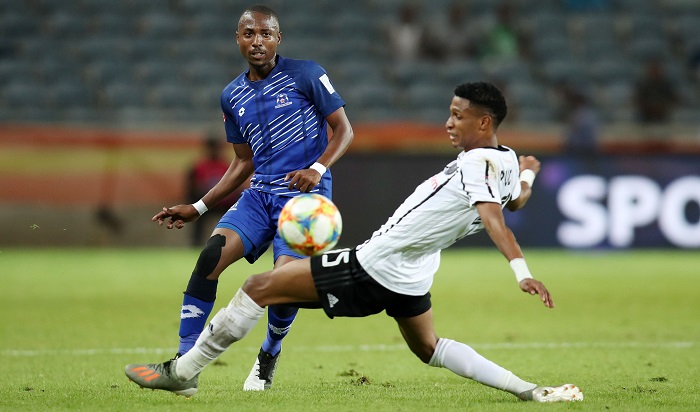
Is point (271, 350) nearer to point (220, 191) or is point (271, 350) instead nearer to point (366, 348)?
point (220, 191)

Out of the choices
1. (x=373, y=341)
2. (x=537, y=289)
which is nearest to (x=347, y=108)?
(x=373, y=341)

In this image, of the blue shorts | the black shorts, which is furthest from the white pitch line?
the black shorts

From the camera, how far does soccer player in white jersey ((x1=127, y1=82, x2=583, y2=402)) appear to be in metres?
5.36

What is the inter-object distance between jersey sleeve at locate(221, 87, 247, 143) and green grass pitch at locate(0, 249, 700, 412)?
4.88 ft

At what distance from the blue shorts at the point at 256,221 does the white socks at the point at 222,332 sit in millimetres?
772

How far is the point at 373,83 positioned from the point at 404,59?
85 cm

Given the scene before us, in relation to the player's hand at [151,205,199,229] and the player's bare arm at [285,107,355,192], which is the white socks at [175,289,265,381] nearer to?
the player's bare arm at [285,107,355,192]

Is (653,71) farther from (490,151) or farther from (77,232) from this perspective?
(490,151)

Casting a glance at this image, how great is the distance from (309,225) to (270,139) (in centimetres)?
112

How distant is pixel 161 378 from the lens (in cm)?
555

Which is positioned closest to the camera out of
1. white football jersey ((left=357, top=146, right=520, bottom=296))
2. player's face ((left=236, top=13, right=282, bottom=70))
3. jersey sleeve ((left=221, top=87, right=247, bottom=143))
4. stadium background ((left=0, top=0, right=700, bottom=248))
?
white football jersey ((left=357, top=146, right=520, bottom=296))

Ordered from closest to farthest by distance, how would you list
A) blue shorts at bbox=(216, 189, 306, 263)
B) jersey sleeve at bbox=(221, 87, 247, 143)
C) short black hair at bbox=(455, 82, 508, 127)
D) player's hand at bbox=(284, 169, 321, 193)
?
1. short black hair at bbox=(455, 82, 508, 127)
2. player's hand at bbox=(284, 169, 321, 193)
3. blue shorts at bbox=(216, 189, 306, 263)
4. jersey sleeve at bbox=(221, 87, 247, 143)

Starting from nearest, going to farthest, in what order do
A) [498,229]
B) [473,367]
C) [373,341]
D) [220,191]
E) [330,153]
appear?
1. [498,229]
2. [473,367]
3. [330,153]
4. [220,191]
5. [373,341]

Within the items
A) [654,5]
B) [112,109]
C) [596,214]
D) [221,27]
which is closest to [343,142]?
[596,214]
